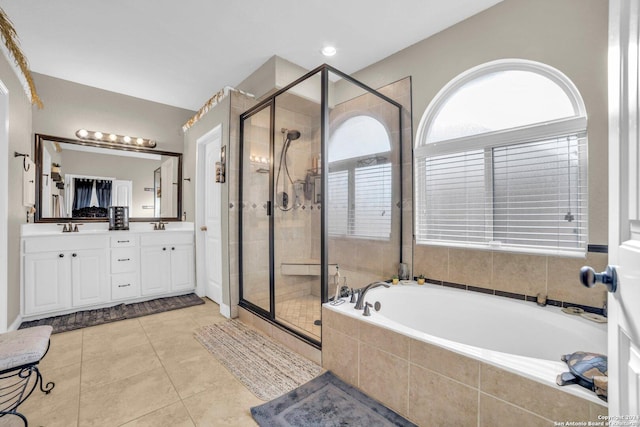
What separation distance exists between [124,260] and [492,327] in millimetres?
3817

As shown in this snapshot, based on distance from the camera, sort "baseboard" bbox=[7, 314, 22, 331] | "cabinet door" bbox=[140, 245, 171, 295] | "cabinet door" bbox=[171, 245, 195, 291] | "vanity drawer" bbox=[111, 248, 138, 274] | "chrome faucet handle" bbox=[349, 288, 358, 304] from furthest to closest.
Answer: "cabinet door" bbox=[171, 245, 195, 291], "cabinet door" bbox=[140, 245, 171, 295], "vanity drawer" bbox=[111, 248, 138, 274], "baseboard" bbox=[7, 314, 22, 331], "chrome faucet handle" bbox=[349, 288, 358, 304]

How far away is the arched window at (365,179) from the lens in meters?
2.62

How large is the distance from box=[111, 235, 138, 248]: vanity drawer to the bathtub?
2.72 meters

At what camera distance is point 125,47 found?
2.55m

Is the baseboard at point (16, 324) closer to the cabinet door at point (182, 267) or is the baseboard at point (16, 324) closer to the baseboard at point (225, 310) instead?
the cabinet door at point (182, 267)

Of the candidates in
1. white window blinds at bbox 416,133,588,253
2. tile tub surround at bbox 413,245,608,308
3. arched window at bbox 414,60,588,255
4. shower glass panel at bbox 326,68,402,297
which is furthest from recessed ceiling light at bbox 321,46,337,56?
tile tub surround at bbox 413,245,608,308

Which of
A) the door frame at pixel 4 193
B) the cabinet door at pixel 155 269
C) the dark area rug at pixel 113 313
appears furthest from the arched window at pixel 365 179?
the door frame at pixel 4 193

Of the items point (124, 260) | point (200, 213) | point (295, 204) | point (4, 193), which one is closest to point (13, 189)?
point (4, 193)

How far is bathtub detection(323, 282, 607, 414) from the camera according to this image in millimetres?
1205

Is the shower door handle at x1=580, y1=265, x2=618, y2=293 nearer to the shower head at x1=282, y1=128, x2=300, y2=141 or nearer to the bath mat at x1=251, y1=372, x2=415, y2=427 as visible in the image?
the bath mat at x1=251, y1=372, x2=415, y2=427

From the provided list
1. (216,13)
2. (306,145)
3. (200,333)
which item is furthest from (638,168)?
(200,333)

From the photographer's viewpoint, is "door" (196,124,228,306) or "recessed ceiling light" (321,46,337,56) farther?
"door" (196,124,228,306)

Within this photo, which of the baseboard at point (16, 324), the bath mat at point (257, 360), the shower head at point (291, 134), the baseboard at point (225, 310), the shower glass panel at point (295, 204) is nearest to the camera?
the bath mat at point (257, 360)

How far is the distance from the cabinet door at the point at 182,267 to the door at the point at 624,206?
3961 mm
